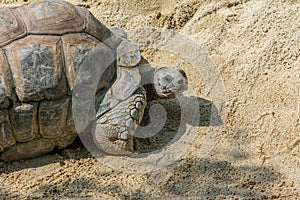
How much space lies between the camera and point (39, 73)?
13.0 ft

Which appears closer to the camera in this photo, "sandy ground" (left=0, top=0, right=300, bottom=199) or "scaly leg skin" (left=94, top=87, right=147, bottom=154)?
"sandy ground" (left=0, top=0, right=300, bottom=199)

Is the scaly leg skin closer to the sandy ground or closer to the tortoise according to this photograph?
the tortoise

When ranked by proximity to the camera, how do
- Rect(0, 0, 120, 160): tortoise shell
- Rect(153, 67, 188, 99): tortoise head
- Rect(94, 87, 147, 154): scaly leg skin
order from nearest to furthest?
Rect(0, 0, 120, 160): tortoise shell
Rect(94, 87, 147, 154): scaly leg skin
Rect(153, 67, 188, 99): tortoise head

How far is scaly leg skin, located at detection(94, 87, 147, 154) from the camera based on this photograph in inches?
166

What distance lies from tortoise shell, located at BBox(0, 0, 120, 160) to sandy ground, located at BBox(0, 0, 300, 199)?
0.24 meters

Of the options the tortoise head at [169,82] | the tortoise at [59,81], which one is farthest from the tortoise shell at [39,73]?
the tortoise head at [169,82]

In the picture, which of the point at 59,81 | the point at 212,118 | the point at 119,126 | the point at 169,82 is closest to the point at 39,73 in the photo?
the point at 59,81

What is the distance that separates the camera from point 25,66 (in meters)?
3.95

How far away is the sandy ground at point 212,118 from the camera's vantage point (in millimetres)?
3977

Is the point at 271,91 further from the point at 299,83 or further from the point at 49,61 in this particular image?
the point at 49,61

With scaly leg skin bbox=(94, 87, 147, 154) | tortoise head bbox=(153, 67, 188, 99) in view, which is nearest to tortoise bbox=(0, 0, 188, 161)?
scaly leg skin bbox=(94, 87, 147, 154)

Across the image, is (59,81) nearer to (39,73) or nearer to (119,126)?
(39,73)

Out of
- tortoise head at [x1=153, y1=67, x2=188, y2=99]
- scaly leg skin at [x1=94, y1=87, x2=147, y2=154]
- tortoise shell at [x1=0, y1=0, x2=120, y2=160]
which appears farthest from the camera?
tortoise head at [x1=153, y1=67, x2=188, y2=99]

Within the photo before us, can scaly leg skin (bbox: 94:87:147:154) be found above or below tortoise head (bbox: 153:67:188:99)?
below
